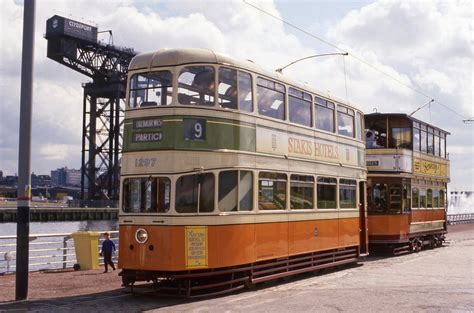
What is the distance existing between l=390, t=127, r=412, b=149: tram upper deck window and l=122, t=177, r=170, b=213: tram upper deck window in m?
15.4

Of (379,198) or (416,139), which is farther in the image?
(416,139)

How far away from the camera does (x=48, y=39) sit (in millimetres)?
95875

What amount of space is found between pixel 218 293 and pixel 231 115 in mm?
3822

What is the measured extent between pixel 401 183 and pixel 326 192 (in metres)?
7.93

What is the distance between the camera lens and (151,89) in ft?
45.8

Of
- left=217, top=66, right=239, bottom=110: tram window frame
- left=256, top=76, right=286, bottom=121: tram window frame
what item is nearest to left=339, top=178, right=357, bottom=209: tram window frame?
left=256, top=76, right=286, bottom=121: tram window frame

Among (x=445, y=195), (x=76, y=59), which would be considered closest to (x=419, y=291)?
(x=445, y=195)

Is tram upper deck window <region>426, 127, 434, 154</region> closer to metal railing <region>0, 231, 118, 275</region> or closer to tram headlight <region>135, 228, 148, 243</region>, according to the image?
metal railing <region>0, 231, 118, 275</region>

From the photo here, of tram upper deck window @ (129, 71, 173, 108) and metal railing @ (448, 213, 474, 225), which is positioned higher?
tram upper deck window @ (129, 71, 173, 108)

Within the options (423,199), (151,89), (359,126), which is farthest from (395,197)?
(151,89)

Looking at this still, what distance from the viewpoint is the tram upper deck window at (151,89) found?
13.8m

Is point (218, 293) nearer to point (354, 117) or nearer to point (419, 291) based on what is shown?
point (419, 291)

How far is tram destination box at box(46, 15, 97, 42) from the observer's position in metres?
94.1

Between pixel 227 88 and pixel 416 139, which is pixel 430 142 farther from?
pixel 227 88
